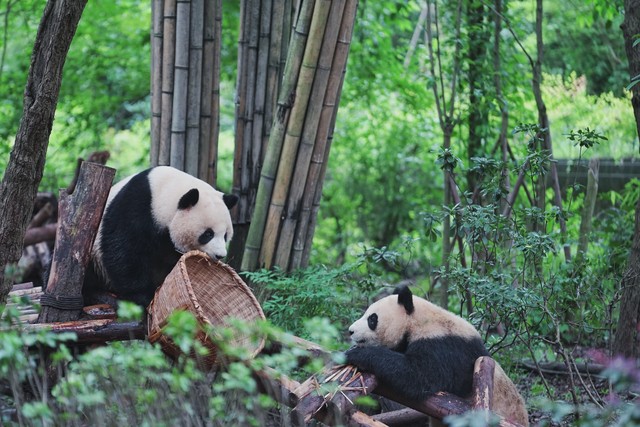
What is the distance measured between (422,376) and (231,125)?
9.22 m

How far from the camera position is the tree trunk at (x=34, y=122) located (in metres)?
3.64

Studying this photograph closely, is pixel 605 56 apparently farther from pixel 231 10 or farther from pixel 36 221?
pixel 36 221

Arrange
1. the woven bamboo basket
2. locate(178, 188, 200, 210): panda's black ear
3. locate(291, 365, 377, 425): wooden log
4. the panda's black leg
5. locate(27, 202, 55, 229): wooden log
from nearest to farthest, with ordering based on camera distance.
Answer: locate(291, 365, 377, 425): wooden log → the panda's black leg → the woven bamboo basket → locate(178, 188, 200, 210): panda's black ear → locate(27, 202, 55, 229): wooden log

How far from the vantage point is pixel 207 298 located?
4.45 metres

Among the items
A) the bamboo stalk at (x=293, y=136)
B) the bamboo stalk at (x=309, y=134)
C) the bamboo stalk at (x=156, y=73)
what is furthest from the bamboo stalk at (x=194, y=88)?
the bamboo stalk at (x=309, y=134)

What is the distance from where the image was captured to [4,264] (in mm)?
3691

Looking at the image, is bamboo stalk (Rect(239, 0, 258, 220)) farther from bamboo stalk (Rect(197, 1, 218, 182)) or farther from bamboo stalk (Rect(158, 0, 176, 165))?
bamboo stalk (Rect(158, 0, 176, 165))

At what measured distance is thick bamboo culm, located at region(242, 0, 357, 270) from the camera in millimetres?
5309

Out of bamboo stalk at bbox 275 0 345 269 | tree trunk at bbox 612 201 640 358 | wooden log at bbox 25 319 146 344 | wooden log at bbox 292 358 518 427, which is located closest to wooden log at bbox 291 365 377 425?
wooden log at bbox 292 358 518 427

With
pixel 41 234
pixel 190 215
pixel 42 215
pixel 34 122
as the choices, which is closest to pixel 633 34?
pixel 190 215

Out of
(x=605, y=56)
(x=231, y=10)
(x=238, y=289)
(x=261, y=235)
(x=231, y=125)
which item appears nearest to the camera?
(x=238, y=289)

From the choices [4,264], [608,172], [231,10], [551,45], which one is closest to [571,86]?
[608,172]

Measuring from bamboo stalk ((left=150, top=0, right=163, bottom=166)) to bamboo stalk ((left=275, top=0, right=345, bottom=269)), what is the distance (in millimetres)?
1134

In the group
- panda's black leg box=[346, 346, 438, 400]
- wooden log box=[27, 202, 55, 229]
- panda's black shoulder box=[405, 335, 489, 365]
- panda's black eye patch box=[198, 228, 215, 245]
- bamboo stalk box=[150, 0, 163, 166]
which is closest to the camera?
panda's black leg box=[346, 346, 438, 400]
